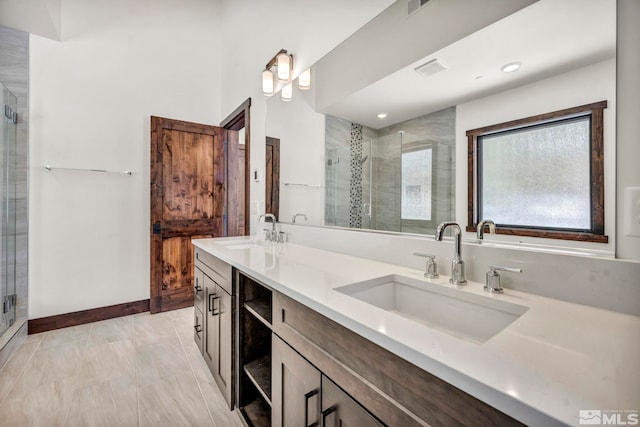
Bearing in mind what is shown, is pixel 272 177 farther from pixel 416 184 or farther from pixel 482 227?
pixel 482 227

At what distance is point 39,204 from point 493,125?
11.4 ft

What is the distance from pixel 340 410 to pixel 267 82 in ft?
7.28

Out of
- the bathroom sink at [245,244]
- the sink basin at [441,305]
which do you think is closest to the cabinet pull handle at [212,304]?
the bathroom sink at [245,244]

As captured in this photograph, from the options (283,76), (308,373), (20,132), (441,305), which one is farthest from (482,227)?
(20,132)

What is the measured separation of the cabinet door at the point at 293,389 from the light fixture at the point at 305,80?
156cm

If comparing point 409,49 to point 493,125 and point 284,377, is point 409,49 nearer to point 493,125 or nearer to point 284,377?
point 493,125

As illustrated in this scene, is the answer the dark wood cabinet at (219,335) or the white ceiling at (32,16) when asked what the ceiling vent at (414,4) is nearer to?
the dark wood cabinet at (219,335)

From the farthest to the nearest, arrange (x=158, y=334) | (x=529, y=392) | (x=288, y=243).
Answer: (x=158, y=334) < (x=288, y=243) < (x=529, y=392)

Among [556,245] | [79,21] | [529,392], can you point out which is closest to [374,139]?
[556,245]

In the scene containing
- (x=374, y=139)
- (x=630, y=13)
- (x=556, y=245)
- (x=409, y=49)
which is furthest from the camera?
(x=374, y=139)

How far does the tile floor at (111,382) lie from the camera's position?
150cm

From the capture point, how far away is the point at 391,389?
2.01ft

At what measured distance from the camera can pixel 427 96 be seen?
46.6 inches

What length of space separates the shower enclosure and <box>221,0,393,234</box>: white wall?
1769 mm
